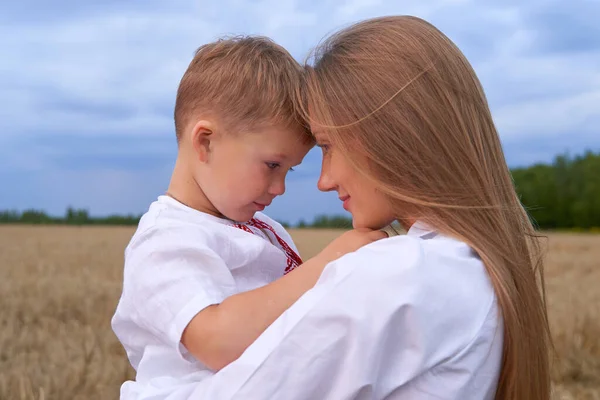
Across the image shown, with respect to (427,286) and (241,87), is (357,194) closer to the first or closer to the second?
(427,286)

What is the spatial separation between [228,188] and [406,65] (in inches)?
20.8

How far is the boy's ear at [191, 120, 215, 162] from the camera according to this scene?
177 centimetres

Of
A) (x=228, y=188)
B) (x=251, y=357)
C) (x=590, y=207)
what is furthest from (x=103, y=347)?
(x=590, y=207)

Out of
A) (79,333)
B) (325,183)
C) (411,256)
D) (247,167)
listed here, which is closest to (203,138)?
(247,167)

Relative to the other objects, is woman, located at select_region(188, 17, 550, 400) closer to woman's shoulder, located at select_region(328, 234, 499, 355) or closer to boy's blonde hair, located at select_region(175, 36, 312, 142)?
woman's shoulder, located at select_region(328, 234, 499, 355)

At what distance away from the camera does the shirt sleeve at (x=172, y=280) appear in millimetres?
1463

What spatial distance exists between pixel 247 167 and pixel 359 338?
2.17 feet

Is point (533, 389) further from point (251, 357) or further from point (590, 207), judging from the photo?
point (590, 207)

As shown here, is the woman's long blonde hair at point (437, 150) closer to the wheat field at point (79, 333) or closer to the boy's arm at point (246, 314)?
the boy's arm at point (246, 314)

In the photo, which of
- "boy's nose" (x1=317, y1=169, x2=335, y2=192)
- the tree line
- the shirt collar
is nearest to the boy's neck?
"boy's nose" (x1=317, y1=169, x2=335, y2=192)

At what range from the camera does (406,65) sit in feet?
4.79

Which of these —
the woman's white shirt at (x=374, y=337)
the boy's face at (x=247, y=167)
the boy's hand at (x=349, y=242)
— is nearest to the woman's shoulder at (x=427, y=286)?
the woman's white shirt at (x=374, y=337)

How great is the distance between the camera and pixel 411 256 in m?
1.22

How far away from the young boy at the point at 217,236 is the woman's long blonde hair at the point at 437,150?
15 cm
